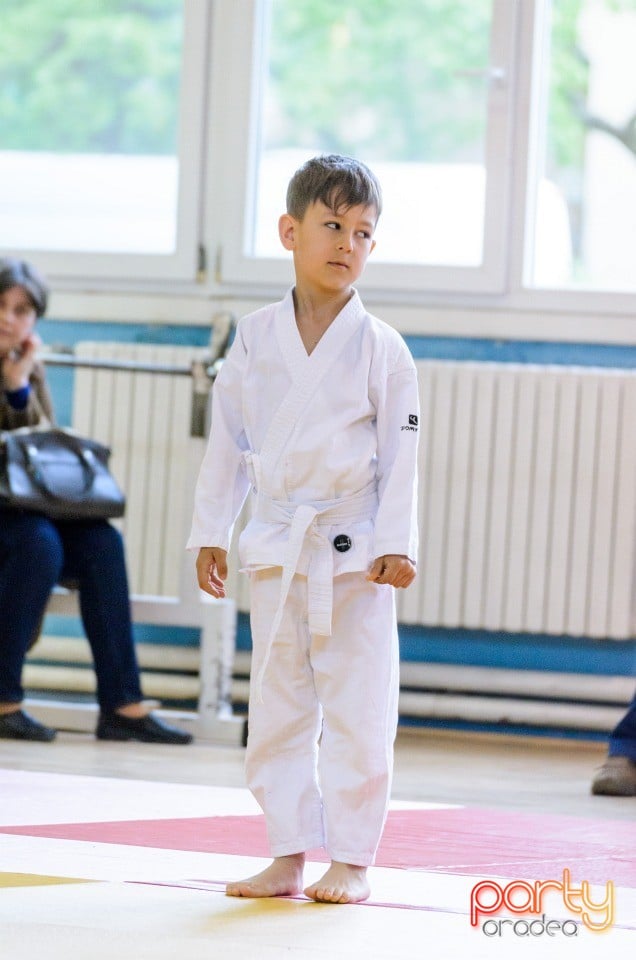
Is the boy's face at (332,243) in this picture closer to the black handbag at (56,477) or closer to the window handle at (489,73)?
the black handbag at (56,477)

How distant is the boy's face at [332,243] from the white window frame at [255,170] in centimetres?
185

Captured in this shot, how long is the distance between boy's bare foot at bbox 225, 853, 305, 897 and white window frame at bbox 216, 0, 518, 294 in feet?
6.95

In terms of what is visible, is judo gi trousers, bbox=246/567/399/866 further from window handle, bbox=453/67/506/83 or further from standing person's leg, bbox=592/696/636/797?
window handle, bbox=453/67/506/83

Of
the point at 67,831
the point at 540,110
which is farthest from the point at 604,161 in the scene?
the point at 67,831

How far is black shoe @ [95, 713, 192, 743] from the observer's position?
303 centimetres

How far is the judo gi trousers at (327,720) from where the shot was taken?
1604 millimetres

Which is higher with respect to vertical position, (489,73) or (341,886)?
(489,73)

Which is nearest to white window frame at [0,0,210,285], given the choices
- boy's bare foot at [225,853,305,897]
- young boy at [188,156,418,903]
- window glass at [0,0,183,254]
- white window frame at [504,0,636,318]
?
window glass at [0,0,183,254]

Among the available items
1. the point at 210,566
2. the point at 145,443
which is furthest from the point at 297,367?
the point at 145,443

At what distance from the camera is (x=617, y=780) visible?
2621 millimetres

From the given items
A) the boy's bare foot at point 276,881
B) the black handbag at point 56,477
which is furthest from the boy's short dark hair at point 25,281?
the boy's bare foot at point 276,881

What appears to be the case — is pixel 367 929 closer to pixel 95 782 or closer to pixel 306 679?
pixel 306 679

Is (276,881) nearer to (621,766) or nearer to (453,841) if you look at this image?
(453,841)

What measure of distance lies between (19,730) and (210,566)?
1398 mm
